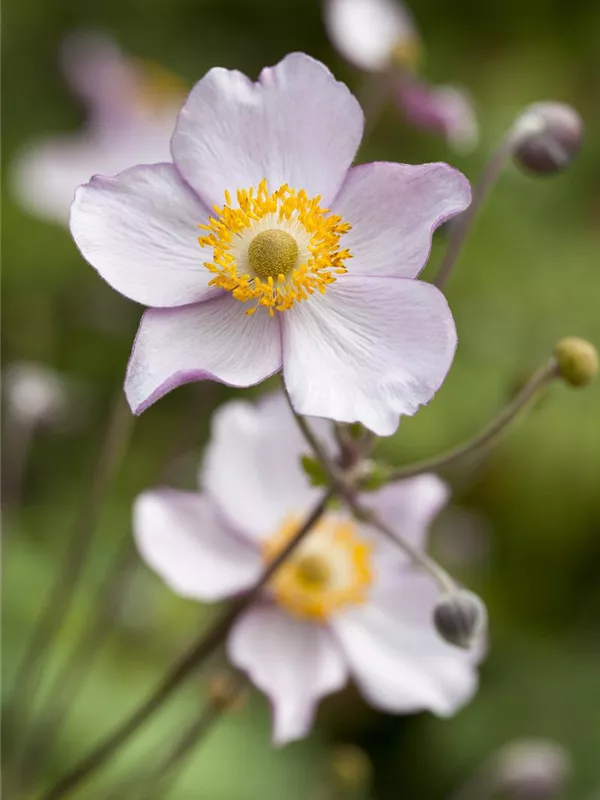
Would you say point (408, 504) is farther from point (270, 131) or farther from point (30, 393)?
point (30, 393)

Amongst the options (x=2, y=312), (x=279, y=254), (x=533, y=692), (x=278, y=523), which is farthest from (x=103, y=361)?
(x=279, y=254)

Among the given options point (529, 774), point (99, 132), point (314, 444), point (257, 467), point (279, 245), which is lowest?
point (529, 774)

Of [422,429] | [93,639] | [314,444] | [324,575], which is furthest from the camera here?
[422,429]

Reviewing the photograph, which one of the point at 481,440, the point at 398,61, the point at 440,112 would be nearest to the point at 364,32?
the point at 398,61

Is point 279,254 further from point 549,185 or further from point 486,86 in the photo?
point 486,86

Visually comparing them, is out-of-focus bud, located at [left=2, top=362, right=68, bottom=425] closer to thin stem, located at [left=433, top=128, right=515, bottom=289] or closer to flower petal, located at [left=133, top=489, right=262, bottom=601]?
flower petal, located at [left=133, top=489, right=262, bottom=601]

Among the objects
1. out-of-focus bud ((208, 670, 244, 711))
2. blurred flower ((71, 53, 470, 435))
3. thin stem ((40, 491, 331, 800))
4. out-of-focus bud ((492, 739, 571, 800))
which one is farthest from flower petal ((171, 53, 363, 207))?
out-of-focus bud ((492, 739, 571, 800))
